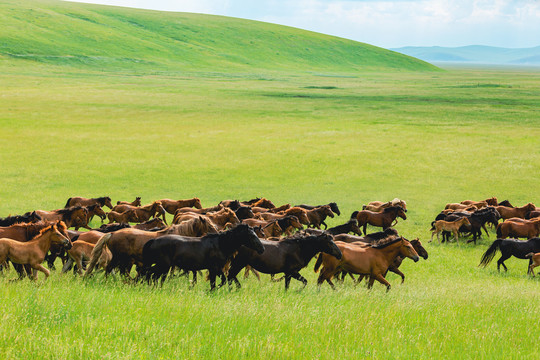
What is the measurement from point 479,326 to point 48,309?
6714 mm

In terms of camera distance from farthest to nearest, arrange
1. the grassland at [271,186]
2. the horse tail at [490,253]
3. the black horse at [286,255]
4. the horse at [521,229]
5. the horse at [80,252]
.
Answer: the horse at [521,229] → the horse tail at [490,253] → the horse at [80,252] → the black horse at [286,255] → the grassland at [271,186]

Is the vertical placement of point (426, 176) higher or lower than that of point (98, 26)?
lower

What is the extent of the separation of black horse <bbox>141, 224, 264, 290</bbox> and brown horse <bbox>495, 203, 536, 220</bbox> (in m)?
14.5

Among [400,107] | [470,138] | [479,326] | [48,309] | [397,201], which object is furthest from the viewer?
[400,107]

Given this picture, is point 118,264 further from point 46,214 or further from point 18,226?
point 46,214

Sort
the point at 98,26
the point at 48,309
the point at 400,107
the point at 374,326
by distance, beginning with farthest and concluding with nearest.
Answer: the point at 98,26 < the point at 400,107 < the point at 374,326 < the point at 48,309

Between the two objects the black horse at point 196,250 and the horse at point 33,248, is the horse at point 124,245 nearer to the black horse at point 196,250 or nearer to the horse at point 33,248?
the black horse at point 196,250

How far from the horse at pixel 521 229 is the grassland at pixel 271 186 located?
1.70m

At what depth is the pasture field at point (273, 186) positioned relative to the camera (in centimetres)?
719

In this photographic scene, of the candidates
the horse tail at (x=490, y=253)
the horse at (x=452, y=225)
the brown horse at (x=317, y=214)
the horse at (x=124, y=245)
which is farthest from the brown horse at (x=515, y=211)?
the horse at (x=124, y=245)

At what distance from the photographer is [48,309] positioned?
24.4ft

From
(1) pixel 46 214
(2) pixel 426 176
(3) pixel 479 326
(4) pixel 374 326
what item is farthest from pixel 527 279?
(2) pixel 426 176

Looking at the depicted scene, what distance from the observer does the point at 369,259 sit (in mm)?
12492

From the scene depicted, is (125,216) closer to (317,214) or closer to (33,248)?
→ (317,214)
